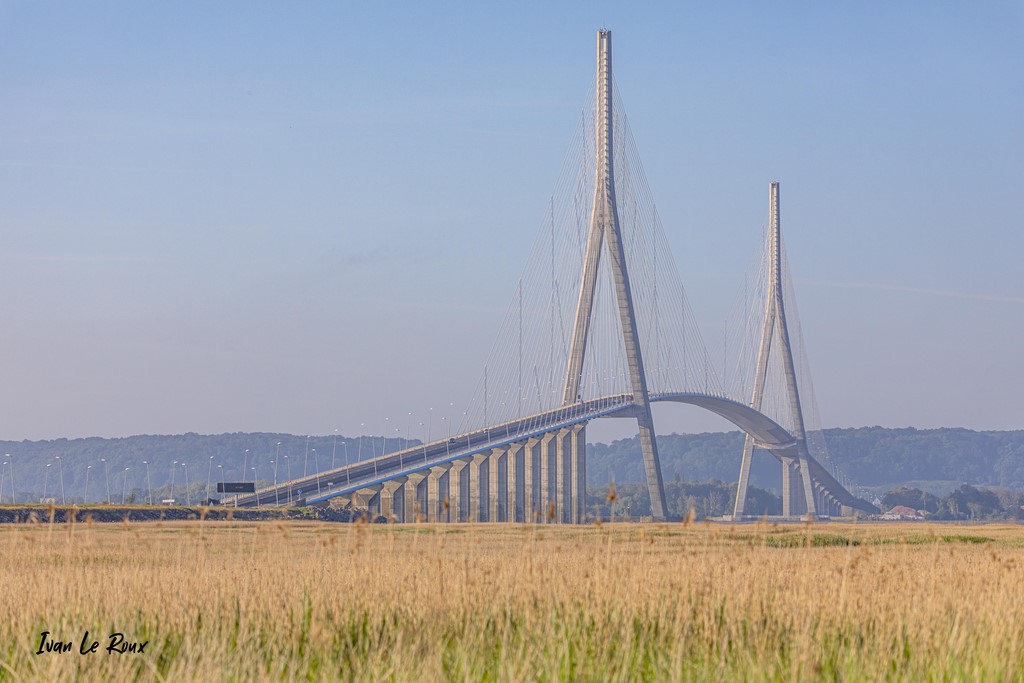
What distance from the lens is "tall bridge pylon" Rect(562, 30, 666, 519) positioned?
9038 cm

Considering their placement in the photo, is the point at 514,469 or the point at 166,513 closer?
the point at 166,513

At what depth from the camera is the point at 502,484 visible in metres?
95.7

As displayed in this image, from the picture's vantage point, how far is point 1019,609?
14.7 metres

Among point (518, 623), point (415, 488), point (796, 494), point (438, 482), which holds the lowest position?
point (518, 623)

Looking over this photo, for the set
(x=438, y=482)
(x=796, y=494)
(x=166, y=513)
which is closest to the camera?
(x=166, y=513)

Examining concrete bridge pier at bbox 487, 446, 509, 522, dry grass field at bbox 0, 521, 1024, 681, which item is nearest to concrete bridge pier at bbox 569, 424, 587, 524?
concrete bridge pier at bbox 487, 446, 509, 522

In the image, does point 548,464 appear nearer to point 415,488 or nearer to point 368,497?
point 415,488

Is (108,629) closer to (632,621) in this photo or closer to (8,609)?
(8,609)

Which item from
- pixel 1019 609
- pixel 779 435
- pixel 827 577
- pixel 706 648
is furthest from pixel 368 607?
pixel 779 435

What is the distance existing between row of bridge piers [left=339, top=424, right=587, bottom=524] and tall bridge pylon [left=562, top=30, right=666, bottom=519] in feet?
14.0

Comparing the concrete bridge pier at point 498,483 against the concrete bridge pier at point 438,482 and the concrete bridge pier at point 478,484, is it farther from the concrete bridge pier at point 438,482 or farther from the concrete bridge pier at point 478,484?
the concrete bridge pier at point 438,482

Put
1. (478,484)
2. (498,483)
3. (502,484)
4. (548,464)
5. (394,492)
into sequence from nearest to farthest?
1. (394,492)
2. (478,484)
3. (498,483)
4. (502,484)
5. (548,464)

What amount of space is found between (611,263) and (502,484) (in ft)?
55.3

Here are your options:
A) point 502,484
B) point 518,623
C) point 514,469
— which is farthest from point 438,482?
point 518,623
